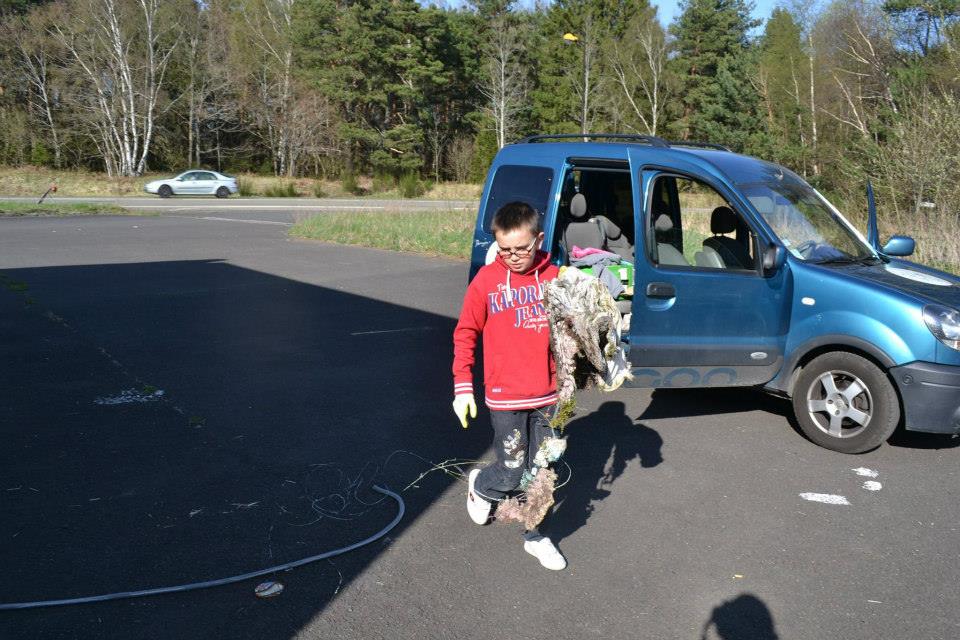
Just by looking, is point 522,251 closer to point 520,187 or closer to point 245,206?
point 520,187

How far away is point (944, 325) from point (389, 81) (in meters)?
57.9

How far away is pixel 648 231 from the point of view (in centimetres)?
599

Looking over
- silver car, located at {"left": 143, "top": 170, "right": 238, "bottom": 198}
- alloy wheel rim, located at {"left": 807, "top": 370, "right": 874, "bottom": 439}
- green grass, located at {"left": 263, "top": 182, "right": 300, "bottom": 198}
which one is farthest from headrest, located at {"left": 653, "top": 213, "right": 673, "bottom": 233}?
green grass, located at {"left": 263, "top": 182, "right": 300, "bottom": 198}

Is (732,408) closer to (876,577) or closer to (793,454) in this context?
(793,454)

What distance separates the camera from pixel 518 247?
3.80 meters

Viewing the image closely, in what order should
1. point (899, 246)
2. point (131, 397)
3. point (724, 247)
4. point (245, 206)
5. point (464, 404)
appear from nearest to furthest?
point (464, 404) → point (724, 247) → point (899, 246) → point (131, 397) → point (245, 206)

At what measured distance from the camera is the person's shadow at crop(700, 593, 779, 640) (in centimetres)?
344

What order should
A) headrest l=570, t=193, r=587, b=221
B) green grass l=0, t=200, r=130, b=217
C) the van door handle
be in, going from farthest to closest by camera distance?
green grass l=0, t=200, r=130, b=217 → headrest l=570, t=193, r=587, b=221 → the van door handle

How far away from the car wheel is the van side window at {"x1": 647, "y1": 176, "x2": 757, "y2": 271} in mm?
883

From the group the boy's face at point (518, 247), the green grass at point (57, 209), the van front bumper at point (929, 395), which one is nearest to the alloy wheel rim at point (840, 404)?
the van front bumper at point (929, 395)

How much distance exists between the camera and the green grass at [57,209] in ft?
95.1

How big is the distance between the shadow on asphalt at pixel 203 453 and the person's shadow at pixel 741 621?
1.65 metres

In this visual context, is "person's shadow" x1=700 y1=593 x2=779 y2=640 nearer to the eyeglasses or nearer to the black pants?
the black pants

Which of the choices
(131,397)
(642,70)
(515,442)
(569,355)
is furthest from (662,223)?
(642,70)
